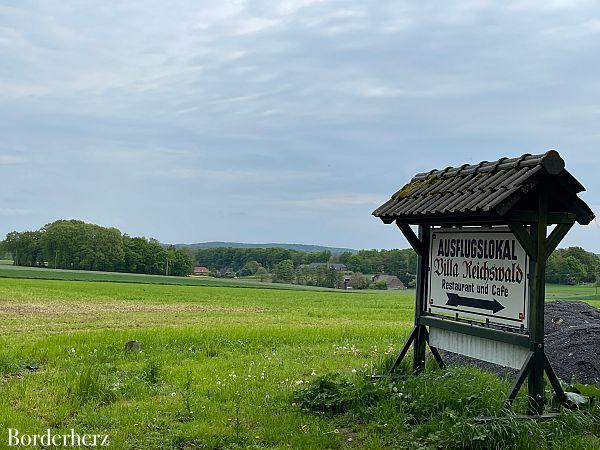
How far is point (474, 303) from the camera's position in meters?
8.17

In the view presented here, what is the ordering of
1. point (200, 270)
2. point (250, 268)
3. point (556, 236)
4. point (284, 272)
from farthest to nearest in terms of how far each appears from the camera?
1. point (200, 270)
2. point (250, 268)
3. point (284, 272)
4. point (556, 236)

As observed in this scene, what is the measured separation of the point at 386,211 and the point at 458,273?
145 cm

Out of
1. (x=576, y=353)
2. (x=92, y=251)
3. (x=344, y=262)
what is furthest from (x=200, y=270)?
(x=576, y=353)

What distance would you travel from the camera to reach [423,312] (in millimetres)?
9227

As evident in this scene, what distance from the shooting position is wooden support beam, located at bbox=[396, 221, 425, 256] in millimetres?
9211

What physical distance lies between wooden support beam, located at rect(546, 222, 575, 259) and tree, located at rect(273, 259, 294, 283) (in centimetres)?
9074

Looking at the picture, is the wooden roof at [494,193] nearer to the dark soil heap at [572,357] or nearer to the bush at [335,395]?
the bush at [335,395]

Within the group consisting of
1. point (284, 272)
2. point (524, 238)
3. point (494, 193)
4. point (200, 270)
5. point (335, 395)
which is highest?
point (494, 193)

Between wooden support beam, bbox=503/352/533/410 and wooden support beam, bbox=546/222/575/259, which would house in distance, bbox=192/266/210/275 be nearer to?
wooden support beam, bbox=546/222/575/259

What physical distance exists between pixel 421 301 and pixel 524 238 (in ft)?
7.86

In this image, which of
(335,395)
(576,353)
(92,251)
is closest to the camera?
(335,395)

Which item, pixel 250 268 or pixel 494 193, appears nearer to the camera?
pixel 494 193

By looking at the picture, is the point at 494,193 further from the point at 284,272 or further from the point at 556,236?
the point at 284,272

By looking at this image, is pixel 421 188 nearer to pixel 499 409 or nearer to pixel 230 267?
pixel 499 409
